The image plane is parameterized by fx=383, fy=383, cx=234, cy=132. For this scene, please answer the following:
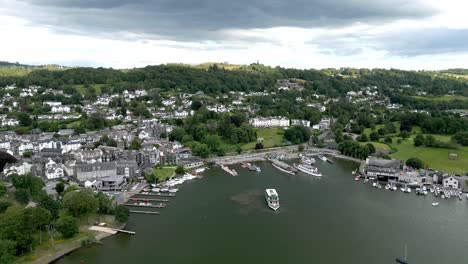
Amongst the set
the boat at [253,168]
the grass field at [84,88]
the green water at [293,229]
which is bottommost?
the green water at [293,229]

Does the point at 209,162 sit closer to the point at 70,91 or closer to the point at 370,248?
the point at 370,248

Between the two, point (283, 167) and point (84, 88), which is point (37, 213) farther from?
point (84, 88)

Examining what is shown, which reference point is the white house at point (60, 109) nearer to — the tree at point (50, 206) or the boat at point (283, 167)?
the boat at point (283, 167)

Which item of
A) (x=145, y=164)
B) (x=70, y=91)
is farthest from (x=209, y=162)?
(x=70, y=91)

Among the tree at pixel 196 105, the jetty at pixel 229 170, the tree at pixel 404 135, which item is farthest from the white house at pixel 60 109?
the tree at pixel 404 135

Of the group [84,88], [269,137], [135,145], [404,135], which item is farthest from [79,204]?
[84,88]

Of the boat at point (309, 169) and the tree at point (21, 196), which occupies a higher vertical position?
the tree at point (21, 196)
